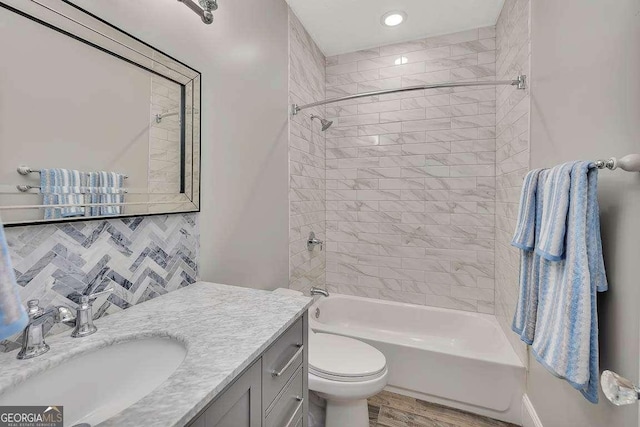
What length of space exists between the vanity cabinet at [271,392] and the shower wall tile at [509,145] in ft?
4.80

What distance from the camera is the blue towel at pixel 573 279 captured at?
847 mm

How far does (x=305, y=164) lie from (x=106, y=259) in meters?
1.67

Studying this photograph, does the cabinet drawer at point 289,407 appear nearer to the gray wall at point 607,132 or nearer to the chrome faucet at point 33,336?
the chrome faucet at point 33,336

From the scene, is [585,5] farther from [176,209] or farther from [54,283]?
[54,283]

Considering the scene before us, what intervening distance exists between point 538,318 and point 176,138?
5.29ft

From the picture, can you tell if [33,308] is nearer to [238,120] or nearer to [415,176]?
[238,120]

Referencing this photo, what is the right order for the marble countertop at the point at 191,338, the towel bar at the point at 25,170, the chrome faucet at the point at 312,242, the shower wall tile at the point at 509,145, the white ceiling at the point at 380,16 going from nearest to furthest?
the marble countertop at the point at 191,338 → the towel bar at the point at 25,170 → the shower wall tile at the point at 509,145 → the white ceiling at the point at 380,16 → the chrome faucet at the point at 312,242

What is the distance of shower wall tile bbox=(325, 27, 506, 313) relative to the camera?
232 centimetres

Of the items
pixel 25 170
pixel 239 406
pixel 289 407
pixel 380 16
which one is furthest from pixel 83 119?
pixel 380 16

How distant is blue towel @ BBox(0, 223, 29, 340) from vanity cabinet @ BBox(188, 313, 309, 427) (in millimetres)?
330

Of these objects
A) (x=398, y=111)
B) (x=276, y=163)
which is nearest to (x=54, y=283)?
(x=276, y=163)

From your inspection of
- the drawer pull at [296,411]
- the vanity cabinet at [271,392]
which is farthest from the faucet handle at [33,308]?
the drawer pull at [296,411]

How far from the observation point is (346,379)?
4.62ft

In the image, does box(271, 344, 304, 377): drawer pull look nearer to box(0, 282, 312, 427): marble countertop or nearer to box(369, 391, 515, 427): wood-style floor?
box(0, 282, 312, 427): marble countertop
